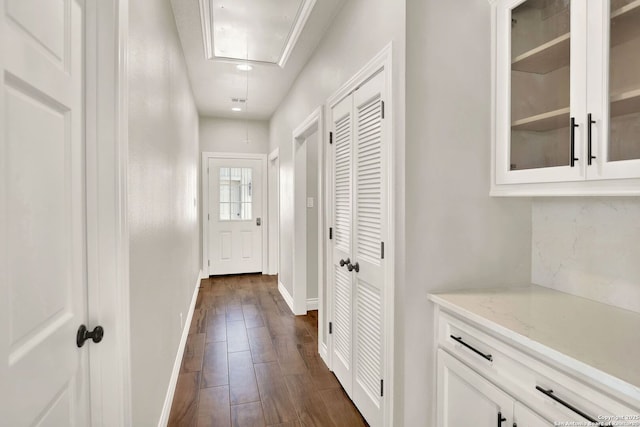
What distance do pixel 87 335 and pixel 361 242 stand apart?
1.47m

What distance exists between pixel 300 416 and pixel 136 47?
2.17m

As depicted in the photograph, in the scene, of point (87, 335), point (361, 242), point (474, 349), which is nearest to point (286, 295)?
point (361, 242)

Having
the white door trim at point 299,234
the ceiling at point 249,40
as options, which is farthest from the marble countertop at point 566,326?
the white door trim at point 299,234

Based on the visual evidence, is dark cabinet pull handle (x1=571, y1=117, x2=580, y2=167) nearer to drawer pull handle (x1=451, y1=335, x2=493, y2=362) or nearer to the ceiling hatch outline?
drawer pull handle (x1=451, y1=335, x2=493, y2=362)

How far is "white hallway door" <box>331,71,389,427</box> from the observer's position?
74.4 inches

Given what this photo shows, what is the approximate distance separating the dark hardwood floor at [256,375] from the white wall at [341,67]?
857mm

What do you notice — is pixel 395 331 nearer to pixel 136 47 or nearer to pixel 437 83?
pixel 437 83

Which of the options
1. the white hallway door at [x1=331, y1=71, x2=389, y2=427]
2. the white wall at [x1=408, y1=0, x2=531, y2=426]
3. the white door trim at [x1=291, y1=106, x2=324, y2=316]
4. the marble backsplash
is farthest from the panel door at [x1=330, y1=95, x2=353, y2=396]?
the white door trim at [x1=291, y1=106, x2=324, y2=316]

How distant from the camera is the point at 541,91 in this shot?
147 centimetres

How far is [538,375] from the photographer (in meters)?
1.10

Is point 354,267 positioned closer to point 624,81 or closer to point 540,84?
point 540,84

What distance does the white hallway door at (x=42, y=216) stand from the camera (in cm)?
74

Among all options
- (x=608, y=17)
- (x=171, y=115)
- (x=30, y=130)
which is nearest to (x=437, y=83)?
(x=608, y=17)

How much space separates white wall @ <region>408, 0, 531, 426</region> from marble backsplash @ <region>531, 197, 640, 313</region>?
22cm
